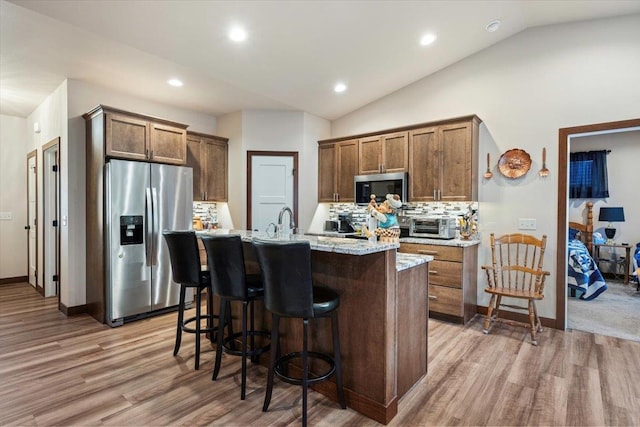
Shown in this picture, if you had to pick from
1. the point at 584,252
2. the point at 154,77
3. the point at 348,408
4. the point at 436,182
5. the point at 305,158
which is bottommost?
the point at 348,408

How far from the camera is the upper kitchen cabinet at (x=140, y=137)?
12.1 feet

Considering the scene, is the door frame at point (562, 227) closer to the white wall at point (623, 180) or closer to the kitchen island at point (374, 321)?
the kitchen island at point (374, 321)

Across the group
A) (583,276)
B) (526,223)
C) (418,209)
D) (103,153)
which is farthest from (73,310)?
(583,276)

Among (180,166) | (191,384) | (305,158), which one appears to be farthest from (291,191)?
(191,384)

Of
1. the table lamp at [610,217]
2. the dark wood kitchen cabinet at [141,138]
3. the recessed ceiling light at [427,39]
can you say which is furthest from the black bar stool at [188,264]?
the table lamp at [610,217]

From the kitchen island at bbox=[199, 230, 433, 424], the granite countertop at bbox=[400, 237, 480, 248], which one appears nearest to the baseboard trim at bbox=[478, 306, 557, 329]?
the granite countertop at bbox=[400, 237, 480, 248]

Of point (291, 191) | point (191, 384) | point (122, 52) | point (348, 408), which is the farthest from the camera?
A: point (291, 191)

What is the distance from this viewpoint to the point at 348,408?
7.07 ft

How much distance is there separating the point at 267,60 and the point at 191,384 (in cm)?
338

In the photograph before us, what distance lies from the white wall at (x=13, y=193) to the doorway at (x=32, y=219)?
0.11m

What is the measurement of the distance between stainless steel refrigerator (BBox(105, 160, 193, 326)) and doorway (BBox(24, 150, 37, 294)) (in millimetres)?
2364

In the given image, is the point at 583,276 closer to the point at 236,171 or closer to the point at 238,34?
the point at 236,171

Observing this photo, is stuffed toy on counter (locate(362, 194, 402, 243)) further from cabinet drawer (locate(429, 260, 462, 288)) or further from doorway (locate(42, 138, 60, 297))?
doorway (locate(42, 138, 60, 297))

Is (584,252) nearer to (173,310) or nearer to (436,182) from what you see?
(436,182)
